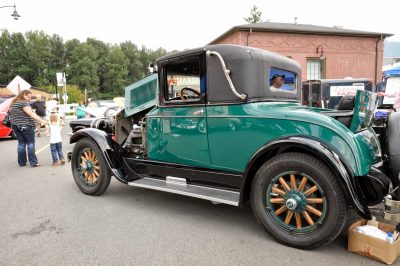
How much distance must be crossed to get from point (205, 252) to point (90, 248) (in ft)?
3.67

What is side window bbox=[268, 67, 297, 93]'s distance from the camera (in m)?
3.63

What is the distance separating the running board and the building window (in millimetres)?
19470

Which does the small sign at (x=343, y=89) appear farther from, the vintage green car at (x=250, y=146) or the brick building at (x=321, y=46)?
the vintage green car at (x=250, y=146)

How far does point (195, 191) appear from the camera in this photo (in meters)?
3.51

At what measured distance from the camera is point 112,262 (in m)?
2.68

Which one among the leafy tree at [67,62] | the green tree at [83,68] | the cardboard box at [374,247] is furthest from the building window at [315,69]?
the green tree at [83,68]

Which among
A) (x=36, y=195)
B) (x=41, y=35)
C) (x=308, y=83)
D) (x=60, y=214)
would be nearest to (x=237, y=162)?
(x=60, y=214)

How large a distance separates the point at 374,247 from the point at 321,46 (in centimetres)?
2063

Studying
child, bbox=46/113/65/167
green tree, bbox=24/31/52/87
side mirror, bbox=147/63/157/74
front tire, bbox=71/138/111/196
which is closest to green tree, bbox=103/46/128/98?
green tree, bbox=24/31/52/87

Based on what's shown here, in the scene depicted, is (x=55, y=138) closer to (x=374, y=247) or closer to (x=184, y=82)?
(x=184, y=82)

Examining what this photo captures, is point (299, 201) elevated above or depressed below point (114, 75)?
below

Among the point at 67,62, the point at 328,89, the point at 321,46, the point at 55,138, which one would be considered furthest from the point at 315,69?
the point at 67,62

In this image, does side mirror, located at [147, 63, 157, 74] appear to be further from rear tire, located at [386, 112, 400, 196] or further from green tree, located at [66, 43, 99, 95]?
green tree, located at [66, 43, 99, 95]

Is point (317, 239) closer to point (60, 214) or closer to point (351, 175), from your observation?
point (351, 175)
